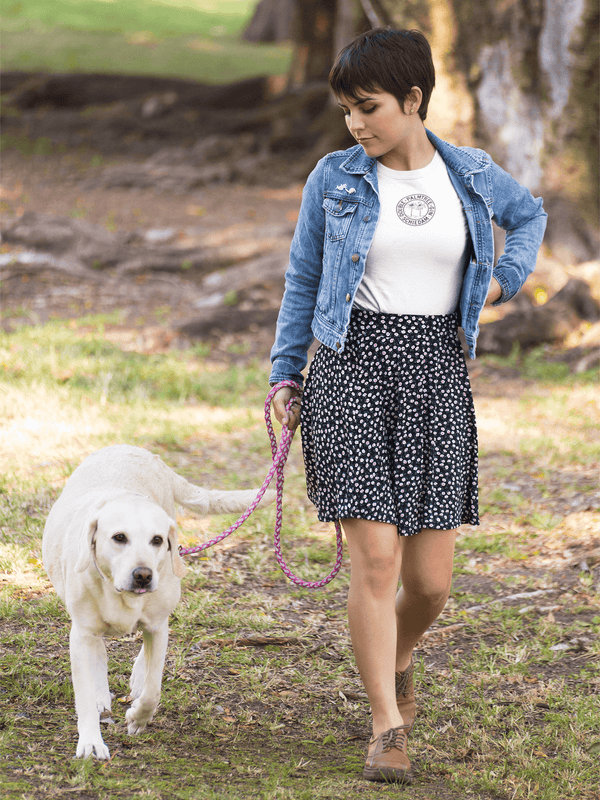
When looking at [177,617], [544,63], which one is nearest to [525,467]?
[177,617]

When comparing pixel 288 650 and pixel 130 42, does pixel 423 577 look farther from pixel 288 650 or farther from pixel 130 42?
pixel 130 42

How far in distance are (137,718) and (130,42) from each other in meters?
23.9

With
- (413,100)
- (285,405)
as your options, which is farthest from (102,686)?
(413,100)

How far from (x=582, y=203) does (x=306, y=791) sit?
26.9ft

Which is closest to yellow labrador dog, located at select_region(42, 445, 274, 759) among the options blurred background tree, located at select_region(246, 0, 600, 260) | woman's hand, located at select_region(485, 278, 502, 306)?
woman's hand, located at select_region(485, 278, 502, 306)

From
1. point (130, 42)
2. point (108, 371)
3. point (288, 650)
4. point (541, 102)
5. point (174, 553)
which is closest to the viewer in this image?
point (174, 553)

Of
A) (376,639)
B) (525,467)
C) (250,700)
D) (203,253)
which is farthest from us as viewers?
(203,253)

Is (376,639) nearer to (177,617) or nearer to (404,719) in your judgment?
(404,719)

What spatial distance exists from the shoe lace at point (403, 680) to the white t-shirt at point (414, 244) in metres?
1.29

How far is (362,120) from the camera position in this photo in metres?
2.74

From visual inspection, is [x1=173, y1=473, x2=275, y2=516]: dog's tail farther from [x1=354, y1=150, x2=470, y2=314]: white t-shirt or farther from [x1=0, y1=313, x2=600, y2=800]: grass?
[x1=354, y1=150, x2=470, y2=314]: white t-shirt

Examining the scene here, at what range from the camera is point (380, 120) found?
2.73 metres

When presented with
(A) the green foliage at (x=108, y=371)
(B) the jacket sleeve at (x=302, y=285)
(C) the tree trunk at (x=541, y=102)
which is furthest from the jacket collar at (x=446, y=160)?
(C) the tree trunk at (x=541, y=102)

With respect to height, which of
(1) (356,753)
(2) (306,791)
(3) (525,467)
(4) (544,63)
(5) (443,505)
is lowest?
(3) (525,467)
